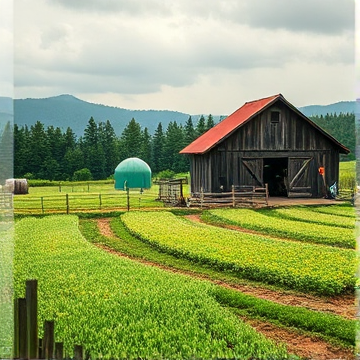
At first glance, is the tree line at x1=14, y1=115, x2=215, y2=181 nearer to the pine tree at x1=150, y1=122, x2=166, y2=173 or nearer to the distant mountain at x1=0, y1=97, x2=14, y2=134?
the pine tree at x1=150, y1=122, x2=166, y2=173

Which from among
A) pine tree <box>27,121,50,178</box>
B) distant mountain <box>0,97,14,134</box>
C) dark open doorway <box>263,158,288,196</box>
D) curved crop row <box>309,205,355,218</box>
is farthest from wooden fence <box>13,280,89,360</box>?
pine tree <box>27,121,50,178</box>

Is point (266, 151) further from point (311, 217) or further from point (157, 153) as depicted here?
point (157, 153)

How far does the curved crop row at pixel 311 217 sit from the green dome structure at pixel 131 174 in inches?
698

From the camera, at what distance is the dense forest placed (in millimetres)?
63188

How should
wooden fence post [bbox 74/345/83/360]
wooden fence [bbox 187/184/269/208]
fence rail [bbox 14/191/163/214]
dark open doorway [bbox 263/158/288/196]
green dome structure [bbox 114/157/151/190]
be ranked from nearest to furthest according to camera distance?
wooden fence post [bbox 74/345/83/360]
fence rail [bbox 14/191/163/214]
wooden fence [bbox 187/184/269/208]
dark open doorway [bbox 263/158/288/196]
green dome structure [bbox 114/157/151/190]

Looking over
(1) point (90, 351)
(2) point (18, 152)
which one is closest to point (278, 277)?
(1) point (90, 351)

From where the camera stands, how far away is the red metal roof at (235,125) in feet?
106

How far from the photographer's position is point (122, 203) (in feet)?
112

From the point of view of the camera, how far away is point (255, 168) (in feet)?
109

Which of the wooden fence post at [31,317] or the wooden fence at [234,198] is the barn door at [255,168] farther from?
the wooden fence post at [31,317]

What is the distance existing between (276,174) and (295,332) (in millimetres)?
29115

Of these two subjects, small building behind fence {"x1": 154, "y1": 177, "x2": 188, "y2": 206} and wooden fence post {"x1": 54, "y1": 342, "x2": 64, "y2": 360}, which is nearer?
wooden fence post {"x1": 54, "y1": 342, "x2": 64, "y2": 360}

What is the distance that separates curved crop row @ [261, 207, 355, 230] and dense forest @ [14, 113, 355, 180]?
1402 inches

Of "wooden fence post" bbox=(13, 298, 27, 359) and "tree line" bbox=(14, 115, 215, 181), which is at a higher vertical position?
"tree line" bbox=(14, 115, 215, 181)
